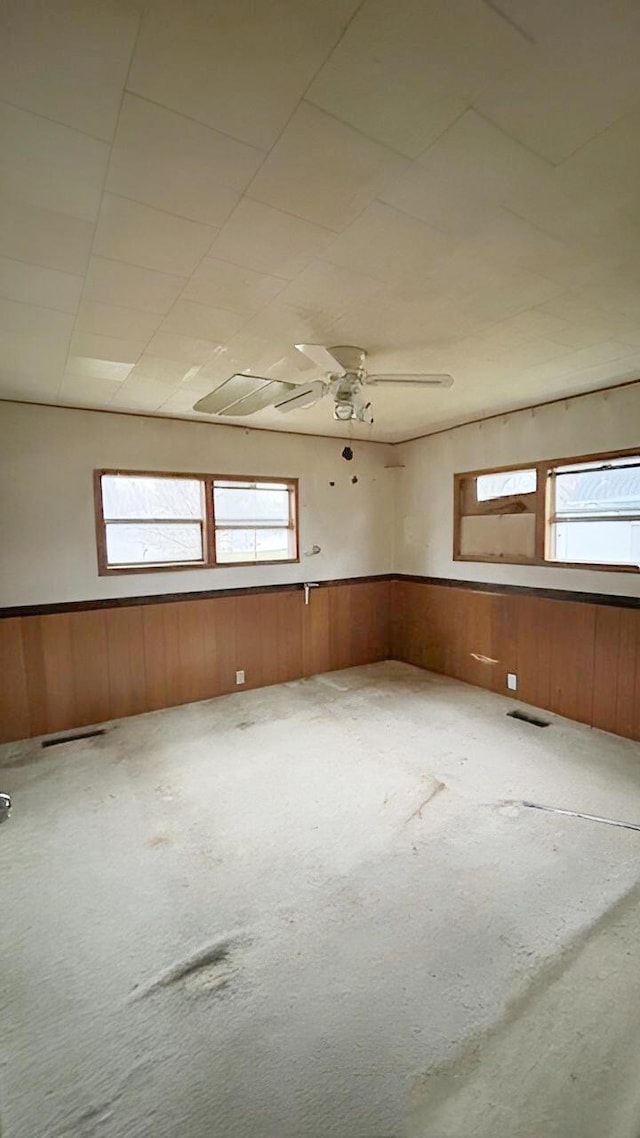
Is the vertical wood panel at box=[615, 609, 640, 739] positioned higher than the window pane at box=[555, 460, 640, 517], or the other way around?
the window pane at box=[555, 460, 640, 517]

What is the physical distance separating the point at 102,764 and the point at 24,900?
1.26 metres

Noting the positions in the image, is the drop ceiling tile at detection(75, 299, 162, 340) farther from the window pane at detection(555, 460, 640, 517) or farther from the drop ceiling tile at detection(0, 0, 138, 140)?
the window pane at detection(555, 460, 640, 517)

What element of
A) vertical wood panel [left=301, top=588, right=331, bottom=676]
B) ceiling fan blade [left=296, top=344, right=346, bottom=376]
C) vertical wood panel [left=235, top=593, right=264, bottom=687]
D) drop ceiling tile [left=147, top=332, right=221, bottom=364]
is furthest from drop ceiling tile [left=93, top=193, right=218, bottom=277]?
vertical wood panel [left=301, top=588, right=331, bottom=676]

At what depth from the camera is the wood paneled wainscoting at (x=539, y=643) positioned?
3.54m

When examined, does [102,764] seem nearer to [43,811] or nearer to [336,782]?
[43,811]

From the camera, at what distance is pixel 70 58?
39.9 inches

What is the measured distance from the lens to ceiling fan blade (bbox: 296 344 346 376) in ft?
7.20

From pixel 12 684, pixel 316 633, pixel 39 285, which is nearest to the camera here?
pixel 39 285

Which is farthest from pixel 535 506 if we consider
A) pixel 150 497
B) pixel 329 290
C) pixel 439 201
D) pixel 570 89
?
pixel 150 497

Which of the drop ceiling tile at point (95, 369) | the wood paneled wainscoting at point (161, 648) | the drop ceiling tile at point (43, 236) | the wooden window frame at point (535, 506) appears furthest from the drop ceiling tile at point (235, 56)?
the wood paneled wainscoting at point (161, 648)

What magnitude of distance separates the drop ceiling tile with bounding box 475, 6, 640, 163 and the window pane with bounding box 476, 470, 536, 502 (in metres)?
3.17

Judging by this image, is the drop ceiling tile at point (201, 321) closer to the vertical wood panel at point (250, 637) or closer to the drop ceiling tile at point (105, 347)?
the drop ceiling tile at point (105, 347)

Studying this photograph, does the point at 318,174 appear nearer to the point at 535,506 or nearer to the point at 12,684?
the point at 535,506

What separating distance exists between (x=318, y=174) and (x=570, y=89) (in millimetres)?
649
